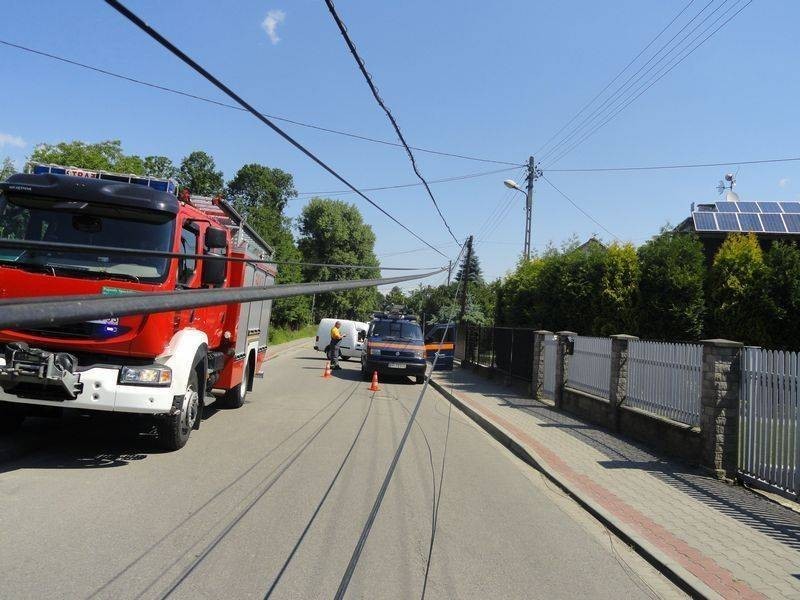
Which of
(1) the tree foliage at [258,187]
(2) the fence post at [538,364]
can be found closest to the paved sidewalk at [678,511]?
(2) the fence post at [538,364]

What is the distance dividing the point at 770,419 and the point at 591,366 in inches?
231

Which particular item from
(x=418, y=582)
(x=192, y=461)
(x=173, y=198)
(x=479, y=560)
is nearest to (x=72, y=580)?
(x=418, y=582)

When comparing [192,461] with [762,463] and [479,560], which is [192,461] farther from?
[762,463]

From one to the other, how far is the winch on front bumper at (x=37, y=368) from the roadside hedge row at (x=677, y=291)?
14.3 meters

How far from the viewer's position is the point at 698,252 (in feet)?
55.6

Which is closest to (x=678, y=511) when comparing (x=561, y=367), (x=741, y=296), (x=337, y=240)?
(x=561, y=367)

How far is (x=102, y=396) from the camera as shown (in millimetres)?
6469

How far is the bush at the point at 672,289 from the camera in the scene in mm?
16484

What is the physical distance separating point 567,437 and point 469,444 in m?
1.90

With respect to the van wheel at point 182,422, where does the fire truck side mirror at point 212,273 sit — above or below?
above

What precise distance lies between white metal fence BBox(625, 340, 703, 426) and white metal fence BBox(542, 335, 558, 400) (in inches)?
162

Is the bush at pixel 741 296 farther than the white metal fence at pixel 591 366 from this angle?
Yes

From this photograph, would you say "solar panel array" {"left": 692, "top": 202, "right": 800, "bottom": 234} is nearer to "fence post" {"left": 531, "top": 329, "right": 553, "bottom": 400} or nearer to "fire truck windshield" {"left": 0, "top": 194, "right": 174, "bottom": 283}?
"fence post" {"left": 531, "top": 329, "right": 553, "bottom": 400}

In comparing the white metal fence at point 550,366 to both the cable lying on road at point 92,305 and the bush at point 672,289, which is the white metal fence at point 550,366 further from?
the cable lying on road at point 92,305
